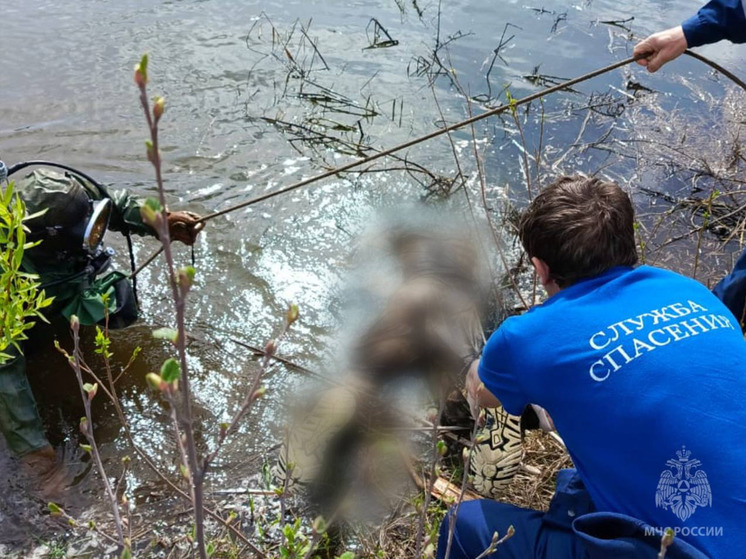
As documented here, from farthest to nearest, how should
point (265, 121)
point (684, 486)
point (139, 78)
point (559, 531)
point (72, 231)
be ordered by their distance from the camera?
point (265, 121), point (72, 231), point (559, 531), point (684, 486), point (139, 78)

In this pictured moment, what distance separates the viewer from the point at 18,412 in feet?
9.07

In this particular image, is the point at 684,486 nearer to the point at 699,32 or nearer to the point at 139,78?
the point at 139,78

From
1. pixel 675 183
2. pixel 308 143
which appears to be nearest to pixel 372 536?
pixel 308 143

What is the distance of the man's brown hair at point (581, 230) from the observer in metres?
1.90

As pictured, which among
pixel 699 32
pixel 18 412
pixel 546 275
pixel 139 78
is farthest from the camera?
pixel 699 32

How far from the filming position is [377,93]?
6.30 metres

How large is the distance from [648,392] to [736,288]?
5.66ft

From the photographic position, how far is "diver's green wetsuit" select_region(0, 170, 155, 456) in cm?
276

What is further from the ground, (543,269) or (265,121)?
(543,269)

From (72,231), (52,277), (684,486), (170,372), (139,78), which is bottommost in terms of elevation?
(52,277)

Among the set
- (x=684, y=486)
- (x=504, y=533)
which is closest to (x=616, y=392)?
(x=684, y=486)

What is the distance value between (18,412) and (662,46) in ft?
11.0

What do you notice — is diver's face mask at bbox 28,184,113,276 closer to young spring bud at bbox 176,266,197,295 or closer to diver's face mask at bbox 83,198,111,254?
diver's face mask at bbox 83,198,111,254

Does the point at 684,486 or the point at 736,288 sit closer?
the point at 684,486
